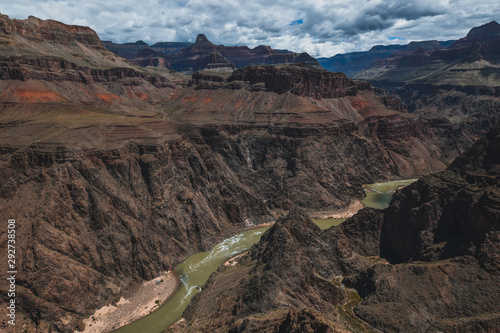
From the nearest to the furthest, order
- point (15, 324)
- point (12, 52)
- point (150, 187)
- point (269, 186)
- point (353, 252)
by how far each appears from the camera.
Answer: point (15, 324) < point (353, 252) < point (150, 187) < point (269, 186) < point (12, 52)

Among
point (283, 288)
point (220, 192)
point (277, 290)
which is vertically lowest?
point (283, 288)

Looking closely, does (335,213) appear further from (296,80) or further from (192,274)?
(296,80)

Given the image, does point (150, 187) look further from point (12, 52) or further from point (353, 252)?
point (12, 52)

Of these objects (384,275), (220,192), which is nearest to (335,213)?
(220,192)

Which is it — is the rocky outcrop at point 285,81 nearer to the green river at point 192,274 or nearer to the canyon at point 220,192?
the canyon at point 220,192

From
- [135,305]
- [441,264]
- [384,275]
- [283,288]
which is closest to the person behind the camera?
[283,288]

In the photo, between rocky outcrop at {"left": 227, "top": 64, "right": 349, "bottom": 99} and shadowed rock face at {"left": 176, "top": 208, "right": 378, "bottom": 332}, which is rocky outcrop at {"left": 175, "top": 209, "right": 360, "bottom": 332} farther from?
rocky outcrop at {"left": 227, "top": 64, "right": 349, "bottom": 99}

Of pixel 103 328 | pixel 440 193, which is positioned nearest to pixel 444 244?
pixel 440 193

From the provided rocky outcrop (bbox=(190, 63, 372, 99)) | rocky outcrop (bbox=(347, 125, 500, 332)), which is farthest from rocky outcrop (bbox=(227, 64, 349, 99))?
rocky outcrop (bbox=(347, 125, 500, 332))
